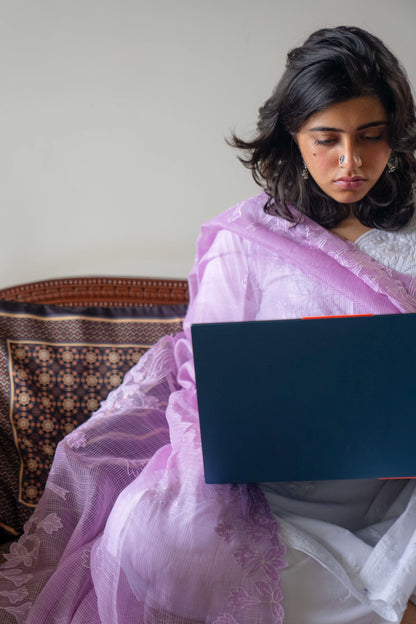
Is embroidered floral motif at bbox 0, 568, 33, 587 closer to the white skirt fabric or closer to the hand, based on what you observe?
the white skirt fabric

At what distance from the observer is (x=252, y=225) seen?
131cm

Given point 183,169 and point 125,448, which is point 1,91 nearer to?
point 183,169

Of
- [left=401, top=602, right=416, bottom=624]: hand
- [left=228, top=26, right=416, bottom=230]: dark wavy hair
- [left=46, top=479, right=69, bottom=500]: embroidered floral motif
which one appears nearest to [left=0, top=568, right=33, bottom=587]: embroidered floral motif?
[left=46, top=479, right=69, bottom=500]: embroidered floral motif

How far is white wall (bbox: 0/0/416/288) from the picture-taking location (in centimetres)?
169

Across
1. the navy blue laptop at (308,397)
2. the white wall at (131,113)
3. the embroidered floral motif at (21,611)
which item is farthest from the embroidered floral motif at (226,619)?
the white wall at (131,113)

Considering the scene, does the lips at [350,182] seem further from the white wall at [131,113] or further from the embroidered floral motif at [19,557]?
the embroidered floral motif at [19,557]

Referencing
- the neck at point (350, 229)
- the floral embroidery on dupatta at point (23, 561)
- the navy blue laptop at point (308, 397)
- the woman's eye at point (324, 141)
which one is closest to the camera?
the navy blue laptop at point (308, 397)

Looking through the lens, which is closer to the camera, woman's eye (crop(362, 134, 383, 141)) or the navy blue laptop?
the navy blue laptop

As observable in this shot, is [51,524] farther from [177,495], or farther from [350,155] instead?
[350,155]

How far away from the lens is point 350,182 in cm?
116

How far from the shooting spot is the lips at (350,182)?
115 cm

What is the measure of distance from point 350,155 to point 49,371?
3.15 ft

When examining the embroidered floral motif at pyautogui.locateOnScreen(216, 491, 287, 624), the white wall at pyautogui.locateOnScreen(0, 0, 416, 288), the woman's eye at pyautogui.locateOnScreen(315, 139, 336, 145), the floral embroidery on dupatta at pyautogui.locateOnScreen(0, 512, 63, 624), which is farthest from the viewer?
the white wall at pyautogui.locateOnScreen(0, 0, 416, 288)

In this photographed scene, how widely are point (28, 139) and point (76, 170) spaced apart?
155mm
